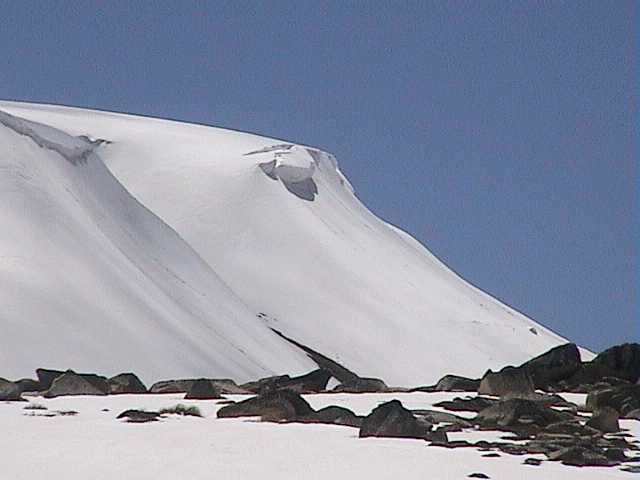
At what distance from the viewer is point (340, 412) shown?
11164mm

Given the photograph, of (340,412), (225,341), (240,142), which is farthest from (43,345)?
(240,142)

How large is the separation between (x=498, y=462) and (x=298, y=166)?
47679 mm

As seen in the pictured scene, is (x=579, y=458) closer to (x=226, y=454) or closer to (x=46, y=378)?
(x=226, y=454)

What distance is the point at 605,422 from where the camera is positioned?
11.1 meters

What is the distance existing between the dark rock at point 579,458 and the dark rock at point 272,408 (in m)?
3.06

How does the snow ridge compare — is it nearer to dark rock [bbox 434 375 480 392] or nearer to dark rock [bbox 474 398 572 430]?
dark rock [bbox 434 375 480 392]

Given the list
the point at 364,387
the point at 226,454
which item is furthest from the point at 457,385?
the point at 226,454

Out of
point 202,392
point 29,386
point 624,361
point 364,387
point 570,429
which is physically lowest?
point 570,429

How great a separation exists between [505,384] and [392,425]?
540 centimetres

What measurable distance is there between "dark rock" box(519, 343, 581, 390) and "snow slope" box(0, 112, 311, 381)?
9.77 meters

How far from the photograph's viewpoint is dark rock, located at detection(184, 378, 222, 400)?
13.9 meters

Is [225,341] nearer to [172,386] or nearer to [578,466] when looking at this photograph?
[172,386]

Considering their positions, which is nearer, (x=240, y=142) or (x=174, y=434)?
(x=174, y=434)

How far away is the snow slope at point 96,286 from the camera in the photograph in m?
25.4
